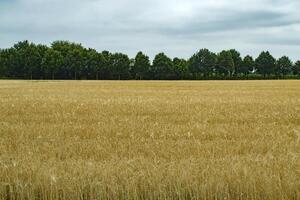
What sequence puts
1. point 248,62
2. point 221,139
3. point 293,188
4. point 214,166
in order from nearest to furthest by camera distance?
point 293,188, point 214,166, point 221,139, point 248,62

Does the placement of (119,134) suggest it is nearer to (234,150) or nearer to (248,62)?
(234,150)

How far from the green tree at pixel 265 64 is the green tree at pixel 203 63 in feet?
49.6

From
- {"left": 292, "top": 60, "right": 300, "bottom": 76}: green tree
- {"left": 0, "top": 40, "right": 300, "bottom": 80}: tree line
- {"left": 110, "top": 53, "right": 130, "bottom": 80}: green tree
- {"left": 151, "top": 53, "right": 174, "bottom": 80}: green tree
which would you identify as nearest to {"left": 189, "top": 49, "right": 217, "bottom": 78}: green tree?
{"left": 0, "top": 40, "right": 300, "bottom": 80}: tree line

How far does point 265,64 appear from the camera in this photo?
158m

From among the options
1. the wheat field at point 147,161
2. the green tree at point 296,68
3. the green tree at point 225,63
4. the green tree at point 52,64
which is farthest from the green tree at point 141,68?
the wheat field at point 147,161

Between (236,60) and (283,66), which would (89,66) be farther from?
(283,66)

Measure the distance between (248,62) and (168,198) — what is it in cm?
16109

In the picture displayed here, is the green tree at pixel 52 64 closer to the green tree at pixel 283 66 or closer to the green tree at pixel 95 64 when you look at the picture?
the green tree at pixel 95 64

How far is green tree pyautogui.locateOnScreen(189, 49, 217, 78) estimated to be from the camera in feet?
504

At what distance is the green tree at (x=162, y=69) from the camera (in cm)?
13438

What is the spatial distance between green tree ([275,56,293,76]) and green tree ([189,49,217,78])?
68.0 feet

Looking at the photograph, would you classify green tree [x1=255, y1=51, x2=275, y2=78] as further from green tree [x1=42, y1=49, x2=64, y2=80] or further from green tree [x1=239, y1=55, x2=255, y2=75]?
green tree [x1=42, y1=49, x2=64, y2=80]

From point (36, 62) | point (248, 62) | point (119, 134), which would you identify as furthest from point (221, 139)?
point (248, 62)

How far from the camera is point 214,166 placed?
649 centimetres
